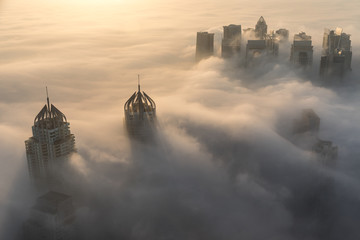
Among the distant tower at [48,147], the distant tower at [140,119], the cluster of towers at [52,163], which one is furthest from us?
the distant tower at [140,119]

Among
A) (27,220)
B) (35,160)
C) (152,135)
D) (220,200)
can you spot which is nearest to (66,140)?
(35,160)

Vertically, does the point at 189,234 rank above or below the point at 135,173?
below

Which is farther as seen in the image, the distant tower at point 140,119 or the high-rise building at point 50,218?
the distant tower at point 140,119

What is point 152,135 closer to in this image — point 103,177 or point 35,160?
point 103,177

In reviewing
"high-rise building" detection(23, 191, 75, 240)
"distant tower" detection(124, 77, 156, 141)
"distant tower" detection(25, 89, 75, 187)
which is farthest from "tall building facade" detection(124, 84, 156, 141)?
"high-rise building" detection(23, 191, 75, 240)

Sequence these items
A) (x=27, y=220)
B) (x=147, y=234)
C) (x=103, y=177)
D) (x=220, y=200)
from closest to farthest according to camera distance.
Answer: (x=27, y=220) → (x=147, y=234) → (x=103, y=177) → (x=220, y=200)

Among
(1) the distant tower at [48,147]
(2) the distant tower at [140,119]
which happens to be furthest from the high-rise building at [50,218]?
(2) the distant tower at [140,119]

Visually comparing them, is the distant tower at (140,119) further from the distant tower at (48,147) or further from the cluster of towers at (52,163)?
the distant tower at (48,147)
